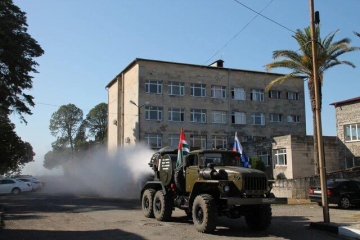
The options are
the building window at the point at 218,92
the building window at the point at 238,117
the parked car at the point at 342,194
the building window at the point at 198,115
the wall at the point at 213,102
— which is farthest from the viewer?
the building window at the point at 238,117

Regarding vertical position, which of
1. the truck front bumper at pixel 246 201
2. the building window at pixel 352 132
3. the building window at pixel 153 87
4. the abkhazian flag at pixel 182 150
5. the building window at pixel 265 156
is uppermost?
the building window at pixel 153 87

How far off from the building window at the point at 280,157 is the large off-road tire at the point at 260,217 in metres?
24.3

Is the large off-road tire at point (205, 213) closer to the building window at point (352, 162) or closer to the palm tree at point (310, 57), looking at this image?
the palm tree at point (310, 57)

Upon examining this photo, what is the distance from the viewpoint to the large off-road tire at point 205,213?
37.0 ft

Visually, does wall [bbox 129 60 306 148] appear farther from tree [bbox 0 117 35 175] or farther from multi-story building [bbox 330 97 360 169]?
multi-story building [bbox 330 97 360 169]

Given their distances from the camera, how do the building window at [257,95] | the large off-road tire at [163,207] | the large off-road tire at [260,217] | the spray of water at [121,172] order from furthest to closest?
the building window at [257,95]
the spray of water at [121,172]
the large off-road tire at [163,207]
the large off-road tire at [260,217]

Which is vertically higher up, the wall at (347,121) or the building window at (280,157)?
the wall at (347,121)

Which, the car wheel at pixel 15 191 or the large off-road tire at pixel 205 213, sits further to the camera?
the car wheel at pixel 15 191

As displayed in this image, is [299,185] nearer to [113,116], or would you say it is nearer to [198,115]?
[198,115]

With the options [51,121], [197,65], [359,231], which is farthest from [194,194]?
[51,121]

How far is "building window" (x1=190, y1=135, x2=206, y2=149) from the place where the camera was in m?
45.0

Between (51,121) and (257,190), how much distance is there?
8025 cm

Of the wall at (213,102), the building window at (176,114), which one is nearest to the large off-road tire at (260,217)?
the wall at (213,102)

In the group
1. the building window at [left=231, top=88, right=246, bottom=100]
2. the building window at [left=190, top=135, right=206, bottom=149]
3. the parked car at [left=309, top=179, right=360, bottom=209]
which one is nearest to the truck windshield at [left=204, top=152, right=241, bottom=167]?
the parked car at [left=309, top=179, right=360, bottom=209]
